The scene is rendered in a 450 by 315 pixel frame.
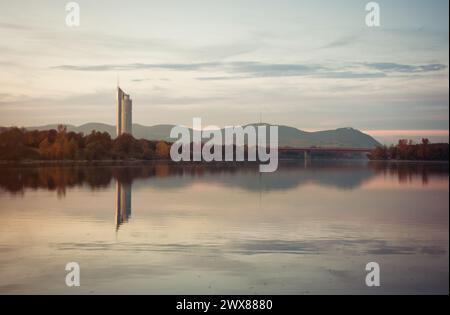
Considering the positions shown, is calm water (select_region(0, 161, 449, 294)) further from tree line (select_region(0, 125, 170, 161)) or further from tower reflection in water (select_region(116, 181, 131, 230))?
tree line (select_region(0, 125, 170, 161))

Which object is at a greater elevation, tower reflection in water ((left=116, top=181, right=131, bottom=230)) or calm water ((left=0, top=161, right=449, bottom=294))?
tower reflection in water ((left=116, top=181, right=131, bottom=230))

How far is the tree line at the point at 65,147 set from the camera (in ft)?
346

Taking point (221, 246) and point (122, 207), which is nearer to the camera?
point (221, 246)

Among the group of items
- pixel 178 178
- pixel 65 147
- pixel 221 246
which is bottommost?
pixel 221 246

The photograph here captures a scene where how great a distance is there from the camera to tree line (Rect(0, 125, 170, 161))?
105 meters

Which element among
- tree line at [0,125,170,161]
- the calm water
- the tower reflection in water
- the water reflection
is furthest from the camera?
tree line at [0,125,170,161]

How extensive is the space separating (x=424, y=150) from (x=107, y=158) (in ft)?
280

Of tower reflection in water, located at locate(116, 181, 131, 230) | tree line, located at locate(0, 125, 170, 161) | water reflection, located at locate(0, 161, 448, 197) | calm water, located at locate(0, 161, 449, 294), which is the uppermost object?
tree line, located at locate(0, 125, 170, 161)

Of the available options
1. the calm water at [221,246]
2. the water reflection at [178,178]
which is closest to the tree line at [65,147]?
the water reflection at [178,178]

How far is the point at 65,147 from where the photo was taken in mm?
113875

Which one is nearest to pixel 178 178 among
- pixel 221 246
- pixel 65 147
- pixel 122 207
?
pixel 122 207

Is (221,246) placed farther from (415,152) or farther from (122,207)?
(415,152)

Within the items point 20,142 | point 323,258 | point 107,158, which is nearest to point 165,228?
point 323,258

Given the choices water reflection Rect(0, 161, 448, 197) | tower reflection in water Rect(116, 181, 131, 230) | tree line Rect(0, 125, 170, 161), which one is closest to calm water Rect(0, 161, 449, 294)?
tower reflection in water Rect(116, 181, 131, 230)
